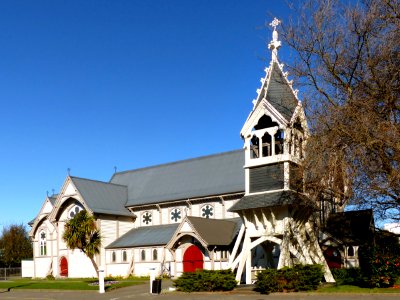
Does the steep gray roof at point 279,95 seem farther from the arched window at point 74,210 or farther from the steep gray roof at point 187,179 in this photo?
the arched window at point 74,210

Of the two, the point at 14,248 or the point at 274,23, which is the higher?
the point at 274,23

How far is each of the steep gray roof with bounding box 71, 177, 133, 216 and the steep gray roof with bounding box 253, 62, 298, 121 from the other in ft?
71.4

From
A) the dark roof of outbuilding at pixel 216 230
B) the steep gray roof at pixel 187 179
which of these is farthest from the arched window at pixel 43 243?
the dark roof of outbuilding at pixel 216 230

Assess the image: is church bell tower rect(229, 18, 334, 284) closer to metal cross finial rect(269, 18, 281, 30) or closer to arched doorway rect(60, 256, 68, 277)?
metal cross finial rect(269, 18, 281, 30)

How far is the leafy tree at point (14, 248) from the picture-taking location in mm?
81188

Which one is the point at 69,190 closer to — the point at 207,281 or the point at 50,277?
the point at 50,277

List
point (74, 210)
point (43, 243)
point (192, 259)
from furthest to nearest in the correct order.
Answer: point (43, 243)
point (74, 210)
point (192, 259)

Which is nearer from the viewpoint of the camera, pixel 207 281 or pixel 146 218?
pixel 207 281

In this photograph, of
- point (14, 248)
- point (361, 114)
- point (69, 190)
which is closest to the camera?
point (361, 114)

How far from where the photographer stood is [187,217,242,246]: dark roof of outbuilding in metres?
38.5

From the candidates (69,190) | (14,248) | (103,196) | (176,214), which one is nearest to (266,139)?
(176,214)

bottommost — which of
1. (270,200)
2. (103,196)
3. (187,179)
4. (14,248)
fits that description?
(14,248)

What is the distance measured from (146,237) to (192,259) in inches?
271

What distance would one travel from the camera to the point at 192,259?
41.0 m
